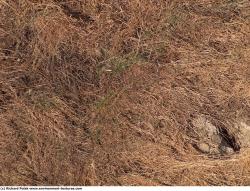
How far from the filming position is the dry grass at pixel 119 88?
3566mm

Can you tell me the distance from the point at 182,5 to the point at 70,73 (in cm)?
117

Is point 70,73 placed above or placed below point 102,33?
below

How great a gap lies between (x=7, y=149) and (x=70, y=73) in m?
0.80

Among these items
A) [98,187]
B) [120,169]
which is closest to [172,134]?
[120,169]

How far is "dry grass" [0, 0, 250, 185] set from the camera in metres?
3.57

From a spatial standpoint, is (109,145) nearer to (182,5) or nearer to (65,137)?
(65,137)

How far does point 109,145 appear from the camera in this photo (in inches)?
142

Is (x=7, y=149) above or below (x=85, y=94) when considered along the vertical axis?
below

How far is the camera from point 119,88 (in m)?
3.73

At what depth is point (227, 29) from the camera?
3930 mm

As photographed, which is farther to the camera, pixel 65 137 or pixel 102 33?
pixel 102 33

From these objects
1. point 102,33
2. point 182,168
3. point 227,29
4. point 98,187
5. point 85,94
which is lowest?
point 98,187

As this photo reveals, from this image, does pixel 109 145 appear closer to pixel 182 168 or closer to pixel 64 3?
pixel 182 168

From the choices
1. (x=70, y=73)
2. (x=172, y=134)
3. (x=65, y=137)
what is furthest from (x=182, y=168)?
(x=70, y=73)
